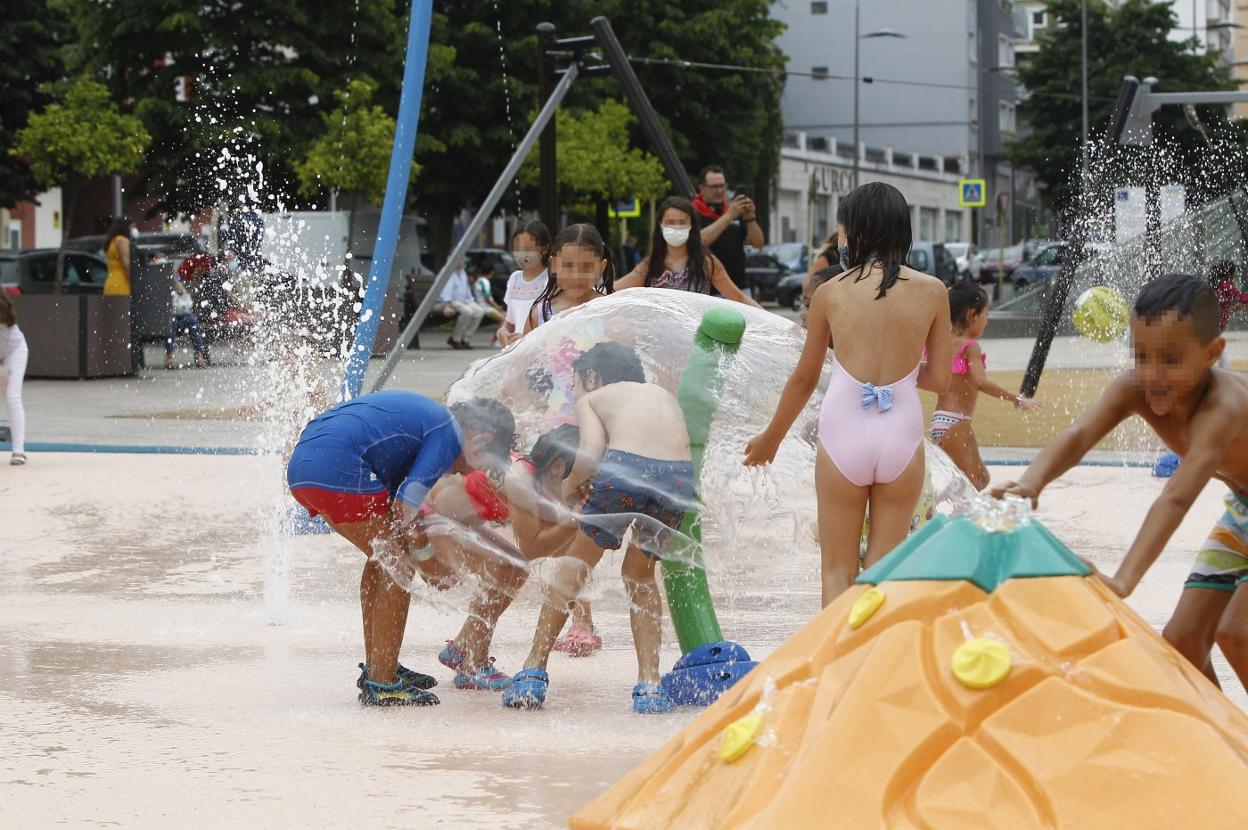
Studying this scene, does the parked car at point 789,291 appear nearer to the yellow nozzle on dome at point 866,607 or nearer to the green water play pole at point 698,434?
the green water play pole at point 698,434

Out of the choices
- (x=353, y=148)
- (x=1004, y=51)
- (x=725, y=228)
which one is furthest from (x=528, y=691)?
(x=1004, y=51)

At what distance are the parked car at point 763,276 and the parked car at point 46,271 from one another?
22012mm

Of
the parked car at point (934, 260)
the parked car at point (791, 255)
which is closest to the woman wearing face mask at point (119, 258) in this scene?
the parked car at point (934, 260)

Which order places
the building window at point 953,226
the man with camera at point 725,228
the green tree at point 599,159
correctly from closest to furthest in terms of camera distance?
the man with camera at point 725,228
the green tree at point 599,159
the building window at point 953,226

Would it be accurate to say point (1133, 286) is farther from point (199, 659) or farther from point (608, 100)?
point (608, 100)

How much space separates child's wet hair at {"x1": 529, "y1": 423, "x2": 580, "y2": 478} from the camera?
5.28m

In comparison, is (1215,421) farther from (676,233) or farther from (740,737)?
(676,233)

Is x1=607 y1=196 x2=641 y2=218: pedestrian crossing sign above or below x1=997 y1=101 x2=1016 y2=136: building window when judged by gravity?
below

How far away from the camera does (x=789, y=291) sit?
4394 cm

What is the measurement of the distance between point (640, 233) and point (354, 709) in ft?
160

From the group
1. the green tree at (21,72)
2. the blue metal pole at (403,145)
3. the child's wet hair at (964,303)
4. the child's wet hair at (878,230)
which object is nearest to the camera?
the child's wet hair at (878,230)

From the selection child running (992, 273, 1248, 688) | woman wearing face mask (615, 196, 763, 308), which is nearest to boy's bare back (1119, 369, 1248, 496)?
child running (992, 273, 1248, 688)

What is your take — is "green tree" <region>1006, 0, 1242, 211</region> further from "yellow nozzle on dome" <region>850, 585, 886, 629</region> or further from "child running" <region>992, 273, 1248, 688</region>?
"yellow nozzle on dome" <region>850, 585, 886, 629</region>

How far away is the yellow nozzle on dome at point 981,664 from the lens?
3312mm
